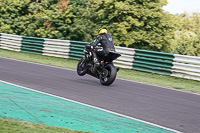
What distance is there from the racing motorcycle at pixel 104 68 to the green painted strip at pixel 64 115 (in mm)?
2893

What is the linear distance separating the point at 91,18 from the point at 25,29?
23.4 ft

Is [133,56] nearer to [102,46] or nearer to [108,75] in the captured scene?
[102,46]

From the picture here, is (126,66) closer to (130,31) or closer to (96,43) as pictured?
(96,43)

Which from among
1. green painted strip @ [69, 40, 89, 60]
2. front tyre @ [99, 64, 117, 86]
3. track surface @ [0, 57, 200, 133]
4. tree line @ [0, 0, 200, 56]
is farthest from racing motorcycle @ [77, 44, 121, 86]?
tree line @ [0, 0, 200, 56]

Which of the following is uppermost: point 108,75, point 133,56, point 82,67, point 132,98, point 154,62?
point 133,56

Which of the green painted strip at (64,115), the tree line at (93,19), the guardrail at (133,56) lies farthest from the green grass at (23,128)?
the tree line at (93,19)

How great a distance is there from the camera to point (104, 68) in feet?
35.1

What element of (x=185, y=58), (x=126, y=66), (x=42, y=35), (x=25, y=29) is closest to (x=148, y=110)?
(x=185, y=58)

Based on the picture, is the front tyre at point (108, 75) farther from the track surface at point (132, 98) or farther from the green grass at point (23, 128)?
the green grass at point (23, 128)

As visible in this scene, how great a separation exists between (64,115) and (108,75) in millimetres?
4398

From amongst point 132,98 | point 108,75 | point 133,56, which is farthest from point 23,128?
point 133,56

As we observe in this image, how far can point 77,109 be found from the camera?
7039 mm

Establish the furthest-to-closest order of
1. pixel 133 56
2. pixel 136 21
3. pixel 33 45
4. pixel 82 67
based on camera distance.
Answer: pixel 136 21, pixel 33 45, pixel 133 56, pixel 82 67

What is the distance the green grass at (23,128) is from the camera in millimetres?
4953
